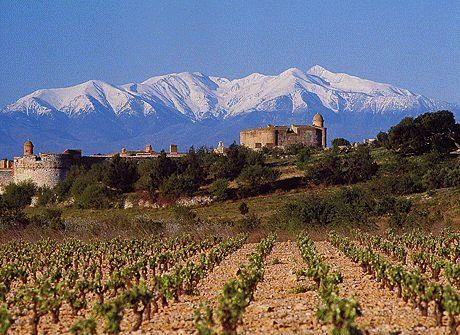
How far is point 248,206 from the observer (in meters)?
53.3

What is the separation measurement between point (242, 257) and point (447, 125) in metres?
43.4

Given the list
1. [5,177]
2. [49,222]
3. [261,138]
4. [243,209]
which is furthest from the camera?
[261,138]

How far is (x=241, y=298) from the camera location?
1384 centimetres

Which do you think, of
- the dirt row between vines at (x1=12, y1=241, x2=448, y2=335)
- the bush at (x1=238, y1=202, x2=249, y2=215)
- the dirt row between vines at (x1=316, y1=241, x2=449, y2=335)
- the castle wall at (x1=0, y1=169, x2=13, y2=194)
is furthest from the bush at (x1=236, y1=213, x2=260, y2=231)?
the castle wall at (x1=0, y1=169, x2=13, y2=194)

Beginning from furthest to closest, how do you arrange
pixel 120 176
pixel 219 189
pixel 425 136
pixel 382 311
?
1. pixel 425 136
2. pixel 120 176
3. pixel 219 189
4. pixel 382 311

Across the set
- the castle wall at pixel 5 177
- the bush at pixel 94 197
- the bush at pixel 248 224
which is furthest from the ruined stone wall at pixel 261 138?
the bush at pixel 248 224

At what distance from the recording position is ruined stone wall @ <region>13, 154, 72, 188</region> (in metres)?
70.8

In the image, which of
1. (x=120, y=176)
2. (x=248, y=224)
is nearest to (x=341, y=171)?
(x=120, y=176)

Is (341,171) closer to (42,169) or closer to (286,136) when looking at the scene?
(42,169)

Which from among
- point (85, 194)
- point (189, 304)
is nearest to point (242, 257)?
point (189, 304)

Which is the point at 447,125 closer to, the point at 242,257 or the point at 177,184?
the point at 177,184

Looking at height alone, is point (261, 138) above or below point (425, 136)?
above

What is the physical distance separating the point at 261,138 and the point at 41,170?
27.5 m

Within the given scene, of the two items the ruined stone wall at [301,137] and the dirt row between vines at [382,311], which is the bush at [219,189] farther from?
the dirt row between vines at [382,311]
